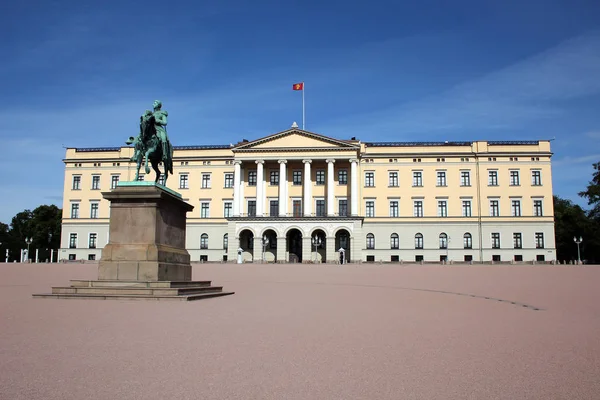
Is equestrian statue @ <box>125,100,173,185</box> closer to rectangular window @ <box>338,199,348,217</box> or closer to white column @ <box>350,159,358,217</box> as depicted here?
white column @ <box>350,159,358,217</box>

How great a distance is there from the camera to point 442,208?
234 feet

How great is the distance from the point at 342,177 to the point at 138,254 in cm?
5760

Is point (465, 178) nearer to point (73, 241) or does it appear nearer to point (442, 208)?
point (442, 208)

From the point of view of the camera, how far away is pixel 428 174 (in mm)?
71938

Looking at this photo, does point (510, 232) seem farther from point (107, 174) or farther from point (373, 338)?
point (373, 338)

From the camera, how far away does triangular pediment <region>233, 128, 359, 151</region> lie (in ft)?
230

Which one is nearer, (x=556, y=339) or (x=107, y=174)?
(x=556, y=339)

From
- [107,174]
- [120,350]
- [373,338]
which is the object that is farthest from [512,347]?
[107,174]

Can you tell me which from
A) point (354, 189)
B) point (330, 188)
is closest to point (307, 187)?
point (330, 188)

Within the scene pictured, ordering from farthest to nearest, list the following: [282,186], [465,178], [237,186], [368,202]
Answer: [368,202]
[465,178]
[237,186]
[282,186]

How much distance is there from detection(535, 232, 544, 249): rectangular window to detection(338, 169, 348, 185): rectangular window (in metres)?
24.0

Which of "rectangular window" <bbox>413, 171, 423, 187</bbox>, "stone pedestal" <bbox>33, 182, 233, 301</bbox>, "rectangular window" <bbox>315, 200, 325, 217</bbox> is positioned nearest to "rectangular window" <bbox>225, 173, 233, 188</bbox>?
"rectangular window" <bbox>315, 200, 325, 217</bbox>

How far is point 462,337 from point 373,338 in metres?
1.50

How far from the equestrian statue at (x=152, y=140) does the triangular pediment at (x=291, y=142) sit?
Result: 52378 mm
